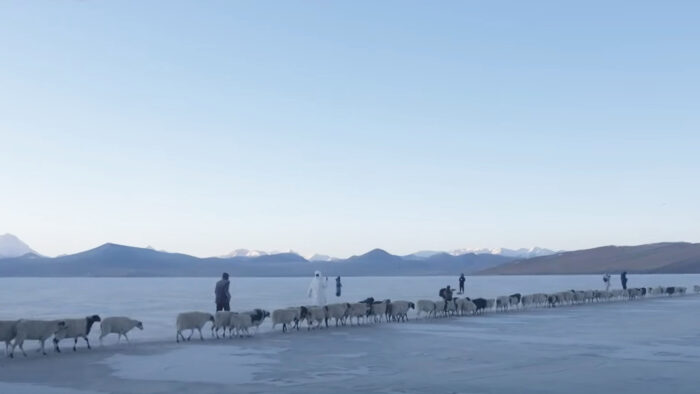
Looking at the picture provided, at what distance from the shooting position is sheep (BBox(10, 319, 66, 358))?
16188 mm

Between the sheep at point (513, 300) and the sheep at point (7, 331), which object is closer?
the sheep at point (7, 331)

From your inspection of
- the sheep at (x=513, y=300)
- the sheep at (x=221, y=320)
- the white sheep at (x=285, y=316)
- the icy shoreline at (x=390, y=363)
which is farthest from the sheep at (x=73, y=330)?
the sheep at (x=513, y=300)

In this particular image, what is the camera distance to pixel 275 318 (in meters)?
22.0

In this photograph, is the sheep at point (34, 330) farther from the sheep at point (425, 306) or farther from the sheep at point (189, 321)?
the sheep at point (425, 306)

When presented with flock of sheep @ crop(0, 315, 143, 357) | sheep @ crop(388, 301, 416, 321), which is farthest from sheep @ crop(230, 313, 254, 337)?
sheep @ crop(388, 301, 416, 321)

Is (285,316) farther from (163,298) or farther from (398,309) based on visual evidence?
(163,298)

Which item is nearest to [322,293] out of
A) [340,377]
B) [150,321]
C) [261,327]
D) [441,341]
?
[261,327]

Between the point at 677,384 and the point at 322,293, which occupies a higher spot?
the point at 322,293

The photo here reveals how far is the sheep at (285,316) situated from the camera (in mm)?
21984

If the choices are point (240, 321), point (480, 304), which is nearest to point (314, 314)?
point (240, 321)

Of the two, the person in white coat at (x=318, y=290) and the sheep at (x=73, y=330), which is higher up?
the person in white coat at (x=318, y=290)

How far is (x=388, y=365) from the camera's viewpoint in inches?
591

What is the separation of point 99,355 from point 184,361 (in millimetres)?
2144

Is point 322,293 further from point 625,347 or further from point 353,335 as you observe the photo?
point 625,347
